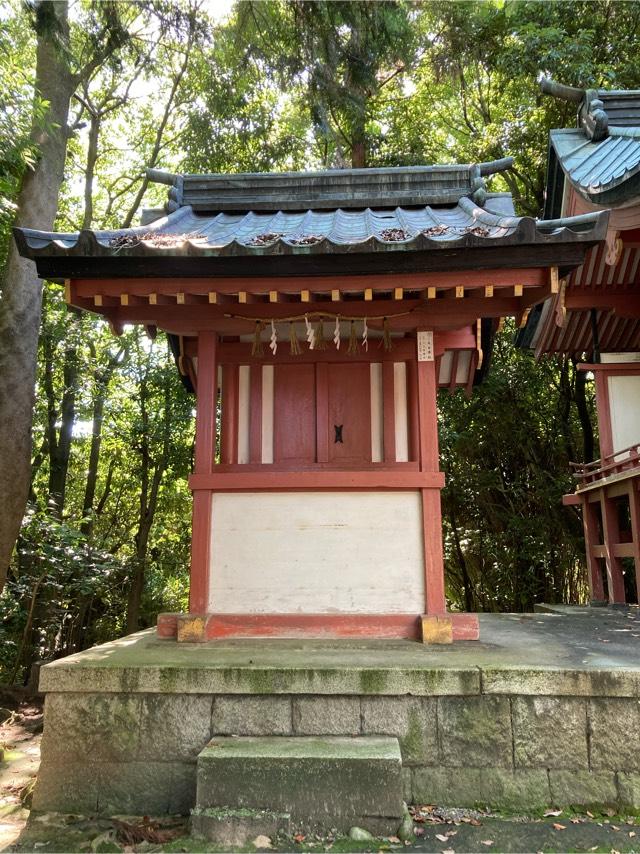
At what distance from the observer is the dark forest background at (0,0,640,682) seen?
26.7 ft

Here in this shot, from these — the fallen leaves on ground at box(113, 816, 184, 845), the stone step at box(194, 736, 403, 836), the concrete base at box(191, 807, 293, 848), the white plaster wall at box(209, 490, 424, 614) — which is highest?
the white plaster wall at box(209, 490, 424, 614)

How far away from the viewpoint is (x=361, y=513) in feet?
14.2

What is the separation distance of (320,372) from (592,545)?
17.8ft

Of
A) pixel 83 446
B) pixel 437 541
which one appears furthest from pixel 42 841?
pixel 83 446

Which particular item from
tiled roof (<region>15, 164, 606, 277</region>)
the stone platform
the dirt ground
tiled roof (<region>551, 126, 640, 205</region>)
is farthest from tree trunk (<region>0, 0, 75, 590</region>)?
tiled roof (<region>551, 126, 640, 205</region>)

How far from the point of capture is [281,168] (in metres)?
14.0

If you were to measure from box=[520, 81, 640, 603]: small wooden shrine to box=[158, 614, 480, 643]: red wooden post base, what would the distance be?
3475 millimetres

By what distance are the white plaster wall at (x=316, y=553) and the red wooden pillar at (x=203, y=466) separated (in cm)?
8

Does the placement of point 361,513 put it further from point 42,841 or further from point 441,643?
point 42,841

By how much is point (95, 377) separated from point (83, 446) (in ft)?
8.66

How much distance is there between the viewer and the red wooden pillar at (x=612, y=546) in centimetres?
749

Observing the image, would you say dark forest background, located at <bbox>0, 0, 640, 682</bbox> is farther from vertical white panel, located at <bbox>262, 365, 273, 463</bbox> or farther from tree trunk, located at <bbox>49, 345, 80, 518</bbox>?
vertical white panel, located at <bbox>262, 365, 273, 463</bbox>

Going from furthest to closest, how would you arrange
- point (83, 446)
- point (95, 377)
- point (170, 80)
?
point (170, 80), point (83, 446), point (95, 377)

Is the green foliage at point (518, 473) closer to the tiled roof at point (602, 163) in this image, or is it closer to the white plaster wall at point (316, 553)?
the tiled roof at point (602, 163)
